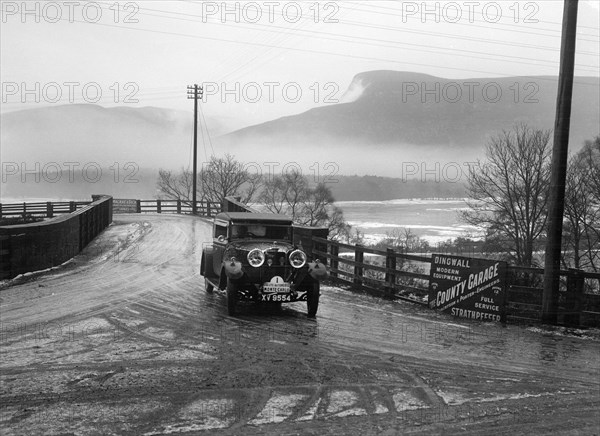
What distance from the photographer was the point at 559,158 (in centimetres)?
1095

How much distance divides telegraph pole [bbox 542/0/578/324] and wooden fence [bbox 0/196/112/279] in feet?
44.1

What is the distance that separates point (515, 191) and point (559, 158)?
37897 millimetres

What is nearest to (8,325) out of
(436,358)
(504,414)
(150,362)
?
(150,362)

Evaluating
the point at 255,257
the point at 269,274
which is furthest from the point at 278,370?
the point at 255,257

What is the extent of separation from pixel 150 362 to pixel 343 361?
2655mm

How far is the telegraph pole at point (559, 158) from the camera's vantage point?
10.8 m

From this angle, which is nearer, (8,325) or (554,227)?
(8,325)

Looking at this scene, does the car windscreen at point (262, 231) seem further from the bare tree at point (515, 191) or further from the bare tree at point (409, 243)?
the bare tree at point (409, 243)

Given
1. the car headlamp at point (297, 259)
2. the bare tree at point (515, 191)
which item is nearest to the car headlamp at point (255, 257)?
the car headlamp at point (297, 259)

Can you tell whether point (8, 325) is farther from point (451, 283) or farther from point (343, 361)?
point (451, 283)

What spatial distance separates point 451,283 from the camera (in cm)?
1208

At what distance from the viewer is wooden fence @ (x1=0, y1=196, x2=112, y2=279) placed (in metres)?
14.8

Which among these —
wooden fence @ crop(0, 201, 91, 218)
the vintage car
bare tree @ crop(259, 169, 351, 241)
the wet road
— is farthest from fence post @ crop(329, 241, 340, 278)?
bare tree @ crop(259, 169, 351, 241)

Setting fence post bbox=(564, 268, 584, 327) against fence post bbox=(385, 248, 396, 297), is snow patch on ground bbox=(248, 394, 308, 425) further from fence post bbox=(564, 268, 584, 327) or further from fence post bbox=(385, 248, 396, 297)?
fence post bbox=(385, 248, 396, 297)
